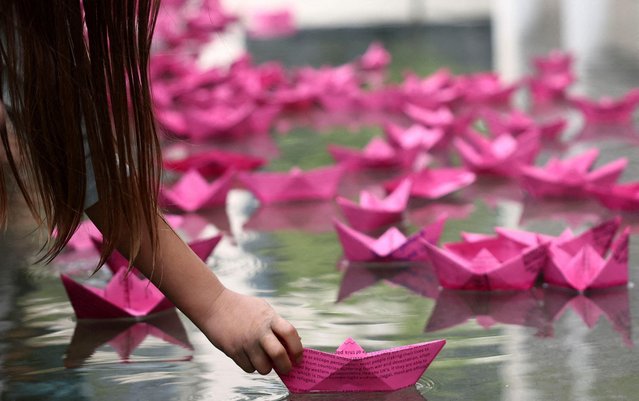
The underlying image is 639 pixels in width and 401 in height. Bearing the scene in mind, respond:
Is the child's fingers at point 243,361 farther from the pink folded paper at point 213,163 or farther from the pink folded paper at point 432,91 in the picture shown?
the pink folded paper at point 432,91

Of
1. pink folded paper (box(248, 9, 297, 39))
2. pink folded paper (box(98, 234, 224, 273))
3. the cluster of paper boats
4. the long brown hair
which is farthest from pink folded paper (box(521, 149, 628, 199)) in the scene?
pink folded paper (box(248, 9, 297, 39))

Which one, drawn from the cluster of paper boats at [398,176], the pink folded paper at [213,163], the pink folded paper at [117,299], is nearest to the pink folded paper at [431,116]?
the cluster of paper boats at [398,176]

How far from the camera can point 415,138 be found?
9.59 ft

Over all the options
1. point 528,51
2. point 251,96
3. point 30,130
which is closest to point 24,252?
point 30,130

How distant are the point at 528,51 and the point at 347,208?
123 inches

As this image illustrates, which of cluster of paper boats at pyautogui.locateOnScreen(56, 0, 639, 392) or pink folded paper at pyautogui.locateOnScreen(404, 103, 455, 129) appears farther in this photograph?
pink folded paper at pyautogui.locateOnScreen(404, 103, 455, 129)

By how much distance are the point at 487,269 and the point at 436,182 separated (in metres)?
0.78

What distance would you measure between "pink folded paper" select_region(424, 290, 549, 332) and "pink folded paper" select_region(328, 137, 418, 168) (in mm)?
1029

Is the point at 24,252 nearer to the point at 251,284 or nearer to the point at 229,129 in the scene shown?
the point at 251,284

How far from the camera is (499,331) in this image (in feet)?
5.20

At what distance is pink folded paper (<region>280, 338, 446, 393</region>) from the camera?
135 centimetres

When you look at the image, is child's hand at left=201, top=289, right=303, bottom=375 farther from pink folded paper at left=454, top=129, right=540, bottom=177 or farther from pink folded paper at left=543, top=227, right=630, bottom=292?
pink folded paper at left=454, top=129, right=540, bottom=177

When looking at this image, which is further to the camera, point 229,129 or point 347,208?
point 229,129

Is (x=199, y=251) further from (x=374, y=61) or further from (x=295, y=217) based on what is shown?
(x=374, y=61)
